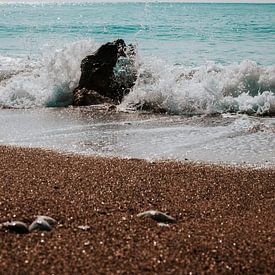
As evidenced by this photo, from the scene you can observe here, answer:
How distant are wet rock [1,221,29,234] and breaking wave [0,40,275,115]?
6133mm

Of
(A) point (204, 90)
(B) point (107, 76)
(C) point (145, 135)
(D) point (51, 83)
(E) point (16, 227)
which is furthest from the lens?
(D) point (51, 83)

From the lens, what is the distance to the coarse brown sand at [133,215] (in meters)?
2.86

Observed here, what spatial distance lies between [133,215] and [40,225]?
27.8 inches

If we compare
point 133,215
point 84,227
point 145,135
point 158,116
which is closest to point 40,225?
point 84,227

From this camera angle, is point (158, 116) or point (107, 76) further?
point (107, 76)

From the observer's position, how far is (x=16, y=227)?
3221 millimetres

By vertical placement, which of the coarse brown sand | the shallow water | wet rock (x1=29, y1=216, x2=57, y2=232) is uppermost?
wet rock (x1=29, y1=216, x2=57, y2=232)

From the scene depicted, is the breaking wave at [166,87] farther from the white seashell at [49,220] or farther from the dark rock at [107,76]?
the white seashell at [49,220]

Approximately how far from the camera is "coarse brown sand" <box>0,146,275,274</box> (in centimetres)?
286

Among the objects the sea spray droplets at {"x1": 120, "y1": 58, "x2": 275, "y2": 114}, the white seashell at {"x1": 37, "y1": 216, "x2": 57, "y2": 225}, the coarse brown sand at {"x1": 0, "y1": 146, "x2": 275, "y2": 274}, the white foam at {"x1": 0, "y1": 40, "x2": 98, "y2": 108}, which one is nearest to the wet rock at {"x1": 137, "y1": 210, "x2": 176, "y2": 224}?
the coarse brown sand at {"x1": 0, "y1": 146, "x2": 275, "y2": 274}

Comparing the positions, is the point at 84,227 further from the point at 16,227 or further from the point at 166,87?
the point at 166,87

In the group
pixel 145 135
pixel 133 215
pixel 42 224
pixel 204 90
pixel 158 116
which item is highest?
pixel 42 224

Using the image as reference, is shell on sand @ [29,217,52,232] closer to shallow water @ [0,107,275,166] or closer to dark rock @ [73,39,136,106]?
shallow water @ [0,107,275,166]

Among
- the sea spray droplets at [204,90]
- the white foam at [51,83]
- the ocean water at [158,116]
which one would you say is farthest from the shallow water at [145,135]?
the white foam at [51,83]
